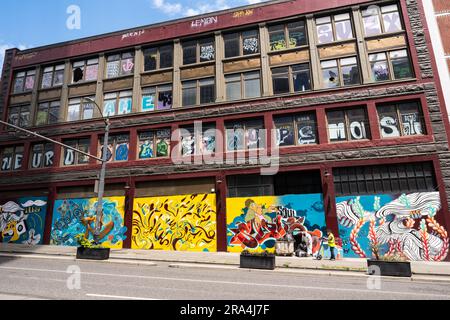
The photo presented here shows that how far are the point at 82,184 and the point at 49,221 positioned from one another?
4.11 metres

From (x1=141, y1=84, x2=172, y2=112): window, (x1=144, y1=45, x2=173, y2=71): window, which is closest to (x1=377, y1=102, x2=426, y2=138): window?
→ (x1=141, y1=84, x2=172, y2=112): window

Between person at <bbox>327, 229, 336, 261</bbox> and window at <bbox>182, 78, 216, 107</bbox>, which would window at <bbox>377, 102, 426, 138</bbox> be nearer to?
person at <bbox>327, 229, 336, 261</bbox>

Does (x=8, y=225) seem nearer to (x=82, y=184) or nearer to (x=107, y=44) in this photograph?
(x=82, y=184)

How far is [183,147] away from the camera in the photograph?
23.1 m

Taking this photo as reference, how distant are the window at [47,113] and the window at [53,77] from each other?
6.45 ft

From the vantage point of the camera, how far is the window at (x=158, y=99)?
2461cm

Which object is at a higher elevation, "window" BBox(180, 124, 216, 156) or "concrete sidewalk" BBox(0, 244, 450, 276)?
"window" BBox(180, 124, 216, 156)

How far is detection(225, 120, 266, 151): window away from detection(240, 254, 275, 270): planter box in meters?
9.48

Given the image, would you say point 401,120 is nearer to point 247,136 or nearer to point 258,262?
point 247,136

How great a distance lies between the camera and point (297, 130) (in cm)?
2133

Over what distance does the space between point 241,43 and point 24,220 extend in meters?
23.7

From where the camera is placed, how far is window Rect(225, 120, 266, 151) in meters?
21.9

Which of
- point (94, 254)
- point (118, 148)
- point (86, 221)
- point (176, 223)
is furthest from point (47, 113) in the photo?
point (94, 254)

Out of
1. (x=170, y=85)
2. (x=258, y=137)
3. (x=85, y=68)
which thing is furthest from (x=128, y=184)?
(x=85, y=68)
